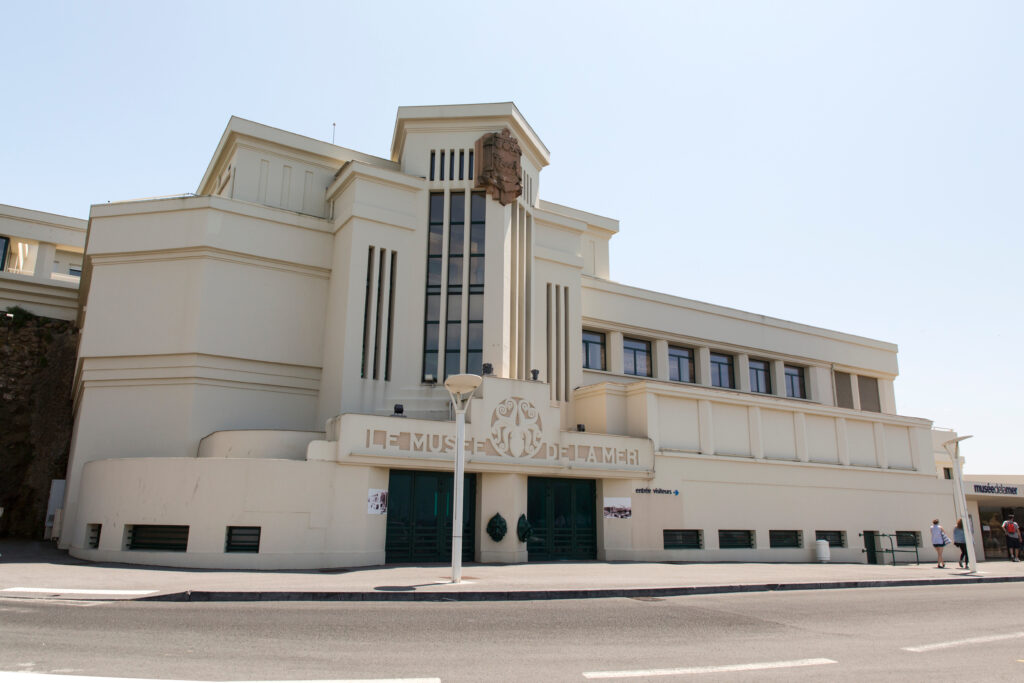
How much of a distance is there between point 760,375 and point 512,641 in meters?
30.9

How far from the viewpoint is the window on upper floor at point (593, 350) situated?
30.5 meters

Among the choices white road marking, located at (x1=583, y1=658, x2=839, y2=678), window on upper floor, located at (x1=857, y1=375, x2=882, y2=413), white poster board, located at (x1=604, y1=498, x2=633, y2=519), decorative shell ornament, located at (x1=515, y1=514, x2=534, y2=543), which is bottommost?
white road marking, located at (x1=583, y1=658, x2=839, y2=678)

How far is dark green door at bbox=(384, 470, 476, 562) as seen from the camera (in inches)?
789

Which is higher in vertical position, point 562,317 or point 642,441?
point 562,317

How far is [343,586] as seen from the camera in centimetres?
1296

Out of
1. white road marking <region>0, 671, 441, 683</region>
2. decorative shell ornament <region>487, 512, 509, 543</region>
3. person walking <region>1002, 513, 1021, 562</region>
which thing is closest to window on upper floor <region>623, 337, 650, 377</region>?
decorative shell ornament <region>487, 512, 509, 543</region>

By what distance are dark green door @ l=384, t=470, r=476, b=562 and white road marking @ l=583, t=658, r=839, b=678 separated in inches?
545

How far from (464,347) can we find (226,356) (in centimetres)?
810

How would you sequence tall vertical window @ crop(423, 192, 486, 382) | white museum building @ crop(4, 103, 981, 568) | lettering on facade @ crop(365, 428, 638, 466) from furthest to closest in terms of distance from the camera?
tall vertical window @ crop(423, 192, 486, 382) < white museum building @ crop(4, 103, 981, 568) < lettering on facade @ crop(365, 428, 638, 466)

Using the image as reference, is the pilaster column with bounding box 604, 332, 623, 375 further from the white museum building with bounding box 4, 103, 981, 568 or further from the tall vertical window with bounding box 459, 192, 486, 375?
the tall vertical window with bounding box 459, 192, 486, 375

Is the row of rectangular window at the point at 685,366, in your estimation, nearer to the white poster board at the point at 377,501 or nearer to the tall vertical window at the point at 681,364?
the tall vertical window at the point at 681,364

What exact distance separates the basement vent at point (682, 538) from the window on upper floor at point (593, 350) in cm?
865

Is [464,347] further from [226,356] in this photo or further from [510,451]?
[226,356]

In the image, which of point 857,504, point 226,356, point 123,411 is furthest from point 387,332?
point 857,504
